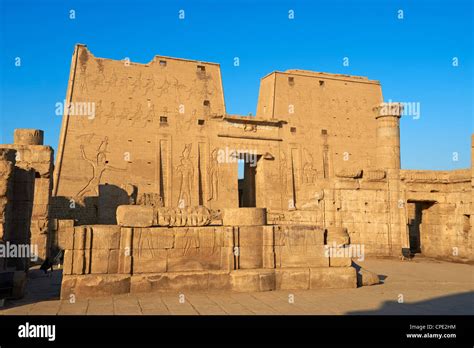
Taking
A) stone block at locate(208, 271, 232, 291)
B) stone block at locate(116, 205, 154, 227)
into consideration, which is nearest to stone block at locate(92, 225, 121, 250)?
stone block at locate(116, 205, 154, 227)

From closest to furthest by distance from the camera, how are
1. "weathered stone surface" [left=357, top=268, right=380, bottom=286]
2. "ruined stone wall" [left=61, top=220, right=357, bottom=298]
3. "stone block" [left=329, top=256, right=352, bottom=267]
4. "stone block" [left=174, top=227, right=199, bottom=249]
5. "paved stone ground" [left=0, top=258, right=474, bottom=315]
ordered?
1. "paved stone ground" [left=0, top=258, right=474, bottom=315]
2. "ruined stone wall" [left=61, top=220, right=357, bottom=298]
3. "stone block" [left=174, top=227, right=199, bottom=249]
4. "stone block" [left=329, top=256, right=352, bottom=267]
5. "weathered stone surface" [left=357, top=268, right=380, bottom=286]

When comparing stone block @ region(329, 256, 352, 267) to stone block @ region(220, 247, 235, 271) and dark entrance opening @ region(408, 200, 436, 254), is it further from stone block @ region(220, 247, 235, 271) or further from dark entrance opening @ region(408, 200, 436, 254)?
dark entrance opening @ region(408, 200, 436, 254)

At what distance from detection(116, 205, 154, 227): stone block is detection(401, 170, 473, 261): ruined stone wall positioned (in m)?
11.6

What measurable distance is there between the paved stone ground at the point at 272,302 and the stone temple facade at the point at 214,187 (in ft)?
1.24

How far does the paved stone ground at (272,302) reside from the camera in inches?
231

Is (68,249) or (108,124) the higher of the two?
(108,124)

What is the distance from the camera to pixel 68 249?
Result: 6.78 m

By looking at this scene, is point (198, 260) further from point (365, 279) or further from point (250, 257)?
point (365, 279)

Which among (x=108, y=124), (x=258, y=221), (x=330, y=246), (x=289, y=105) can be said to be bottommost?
(x=330, y=246)

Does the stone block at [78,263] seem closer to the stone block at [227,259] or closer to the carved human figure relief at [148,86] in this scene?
the stone block at [227,259]

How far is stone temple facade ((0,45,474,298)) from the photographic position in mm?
7301
